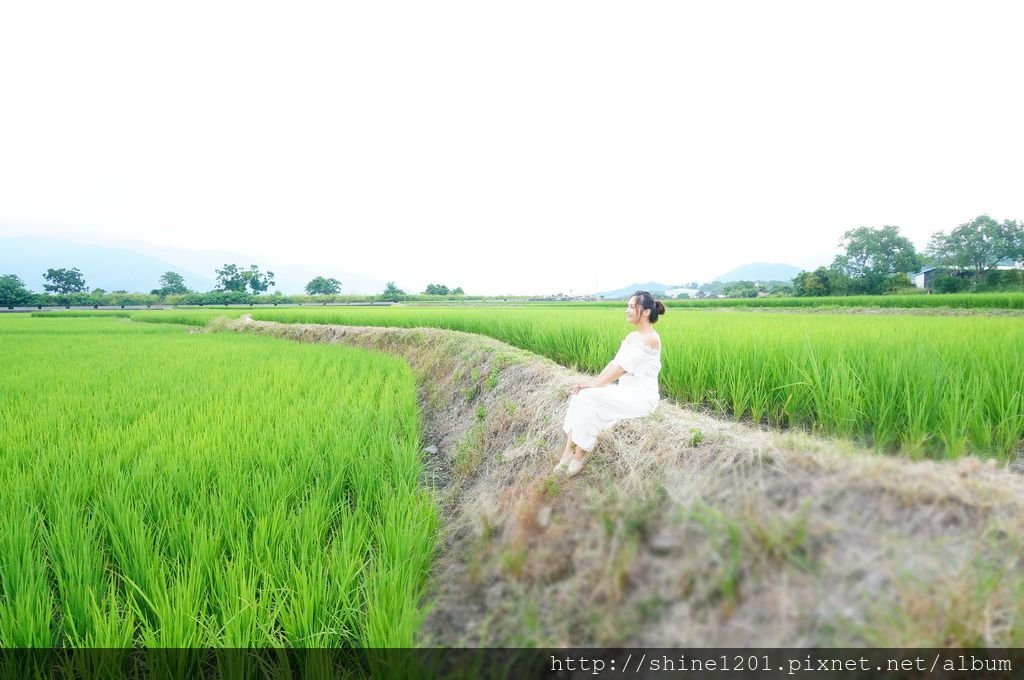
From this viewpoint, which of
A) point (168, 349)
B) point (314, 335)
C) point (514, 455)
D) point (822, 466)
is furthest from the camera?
point (314, 335)

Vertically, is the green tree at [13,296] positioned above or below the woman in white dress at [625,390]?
above

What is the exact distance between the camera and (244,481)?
269 cm

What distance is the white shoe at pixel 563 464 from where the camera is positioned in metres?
2.32

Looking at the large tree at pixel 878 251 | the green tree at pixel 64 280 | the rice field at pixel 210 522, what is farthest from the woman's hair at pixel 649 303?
the green tree at pixel 64 280

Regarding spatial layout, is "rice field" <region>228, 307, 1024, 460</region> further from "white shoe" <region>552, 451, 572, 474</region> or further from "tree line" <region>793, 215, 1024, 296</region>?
"tree line" <region>793, 215, 1024, 296</region>

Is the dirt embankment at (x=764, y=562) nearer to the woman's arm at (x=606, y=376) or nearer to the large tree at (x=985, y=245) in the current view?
the woman's arm at (x=606, y=376)

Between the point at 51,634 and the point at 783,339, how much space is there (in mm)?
4812

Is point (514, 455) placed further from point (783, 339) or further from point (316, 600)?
point (783, 339)

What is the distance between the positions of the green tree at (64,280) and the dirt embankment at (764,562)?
9745cm

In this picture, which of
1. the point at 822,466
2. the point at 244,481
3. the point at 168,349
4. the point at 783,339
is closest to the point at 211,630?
the point at 244,481

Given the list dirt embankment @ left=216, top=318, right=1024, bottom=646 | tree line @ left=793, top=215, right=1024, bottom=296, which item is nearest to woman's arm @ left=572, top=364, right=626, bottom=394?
dirt embankment @ left=216, top=318, right=1024, bottom=646

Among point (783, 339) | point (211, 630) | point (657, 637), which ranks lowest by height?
point (211, 630)

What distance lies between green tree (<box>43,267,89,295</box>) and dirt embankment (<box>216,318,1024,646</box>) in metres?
97.5

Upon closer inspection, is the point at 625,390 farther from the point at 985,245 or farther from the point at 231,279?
the point at 231,279
